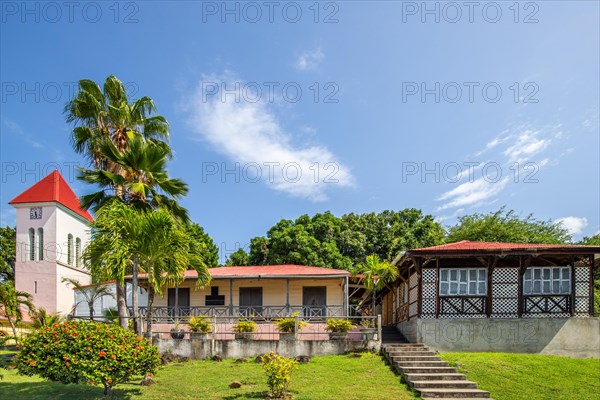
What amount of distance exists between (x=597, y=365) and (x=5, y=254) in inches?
1649

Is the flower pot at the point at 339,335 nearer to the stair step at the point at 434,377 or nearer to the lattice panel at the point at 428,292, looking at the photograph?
the lattice panel at the point at 428,292

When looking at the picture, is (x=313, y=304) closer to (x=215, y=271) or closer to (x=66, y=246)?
(x=215, y=271)

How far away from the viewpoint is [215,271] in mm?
23531

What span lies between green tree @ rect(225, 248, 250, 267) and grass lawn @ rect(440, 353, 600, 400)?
24256 millimetres

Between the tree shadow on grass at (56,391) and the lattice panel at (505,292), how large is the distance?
42.1ft

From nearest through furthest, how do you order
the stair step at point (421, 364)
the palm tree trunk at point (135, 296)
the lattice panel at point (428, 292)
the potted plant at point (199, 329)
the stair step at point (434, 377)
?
1. the stair step at point (434, 377)
2. the stair step at point (421, 364)
3. the palm tree trunk at point (135, 296)
4. the potted plant at point (199, 329)
5. the lattice panel at point (428, 292)

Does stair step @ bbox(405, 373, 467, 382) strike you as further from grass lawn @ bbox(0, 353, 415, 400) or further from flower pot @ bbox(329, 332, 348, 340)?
flower pot @ bbox(329, 332, 348, 340)

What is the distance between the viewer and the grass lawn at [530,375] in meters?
12.7

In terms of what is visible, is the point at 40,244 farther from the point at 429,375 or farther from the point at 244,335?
the point at 429,375

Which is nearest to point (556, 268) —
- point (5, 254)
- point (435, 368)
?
point (435, 368)

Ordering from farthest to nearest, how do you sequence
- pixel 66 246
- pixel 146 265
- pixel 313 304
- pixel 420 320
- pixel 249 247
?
pixel 249 247
pixel 66 246
pixel 313 304
pixel 420 320
pixel 146 265

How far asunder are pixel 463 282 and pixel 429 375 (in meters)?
5.81

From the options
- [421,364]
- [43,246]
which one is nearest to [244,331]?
[421,364]

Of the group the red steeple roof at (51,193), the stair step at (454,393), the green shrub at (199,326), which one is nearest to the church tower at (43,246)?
the red steeple roof at (51,193)
